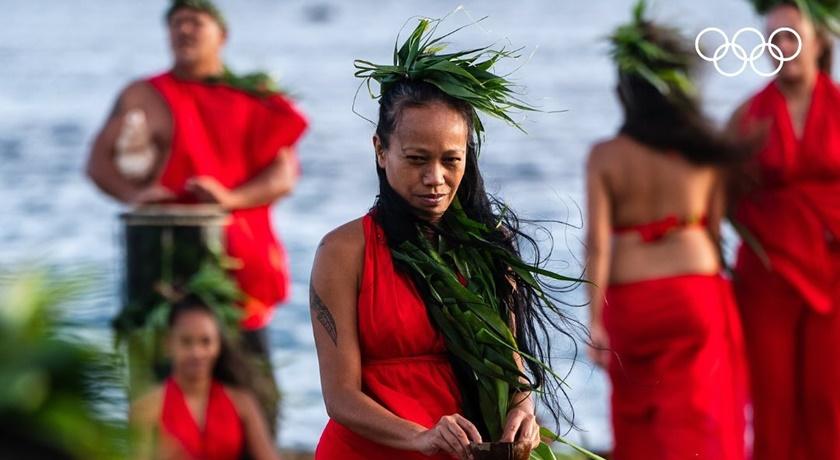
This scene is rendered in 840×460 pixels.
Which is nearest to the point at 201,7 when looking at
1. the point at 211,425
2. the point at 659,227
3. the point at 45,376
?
the point at 211,425

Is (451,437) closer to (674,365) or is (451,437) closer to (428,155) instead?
(428,155)

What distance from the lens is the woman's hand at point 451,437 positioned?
3.23m

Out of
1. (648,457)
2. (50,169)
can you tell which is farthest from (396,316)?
(50,169)

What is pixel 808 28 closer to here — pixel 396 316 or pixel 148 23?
pixel 396 316

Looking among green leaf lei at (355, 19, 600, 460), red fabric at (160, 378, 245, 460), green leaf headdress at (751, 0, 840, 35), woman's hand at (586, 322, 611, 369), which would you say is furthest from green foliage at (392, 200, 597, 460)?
green leaf headdress at (751, 0, 840, 35)

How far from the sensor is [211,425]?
6551 mm

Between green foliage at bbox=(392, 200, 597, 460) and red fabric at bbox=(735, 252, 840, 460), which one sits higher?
green foliage at bbox=(392, 200, 597, 460)

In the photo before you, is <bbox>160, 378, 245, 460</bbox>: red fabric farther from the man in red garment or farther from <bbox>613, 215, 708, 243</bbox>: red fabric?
<bbox>613, 215, 708, 243</bbox>: red fabric

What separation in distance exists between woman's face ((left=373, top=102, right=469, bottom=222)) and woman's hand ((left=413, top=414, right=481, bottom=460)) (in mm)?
421

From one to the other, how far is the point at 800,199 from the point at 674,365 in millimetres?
785

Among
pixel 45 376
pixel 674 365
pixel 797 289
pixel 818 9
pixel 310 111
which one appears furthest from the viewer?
pixel 310 111

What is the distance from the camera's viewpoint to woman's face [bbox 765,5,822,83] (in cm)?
685

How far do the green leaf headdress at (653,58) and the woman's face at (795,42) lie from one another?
0.34 metres

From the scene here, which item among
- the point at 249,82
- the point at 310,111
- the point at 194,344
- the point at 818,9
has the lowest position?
the point at 194,344
